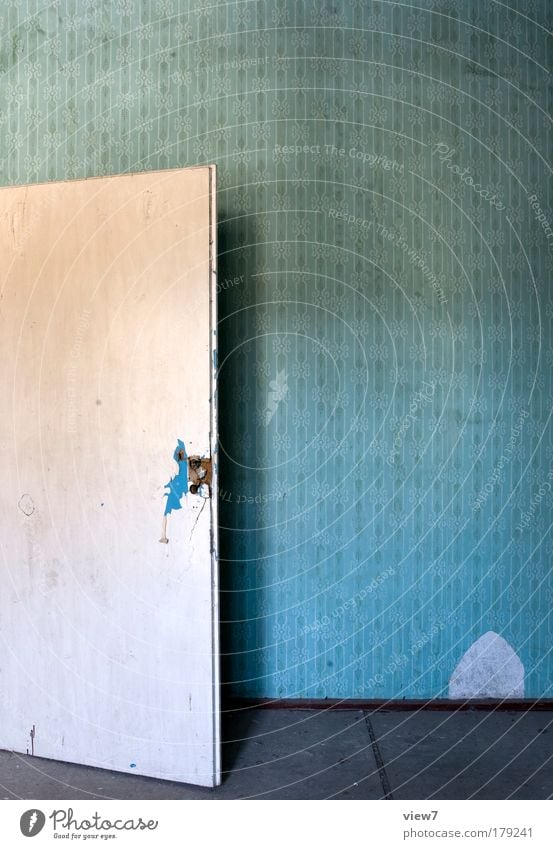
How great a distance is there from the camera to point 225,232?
2.56 meters

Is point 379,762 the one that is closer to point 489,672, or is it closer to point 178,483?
point 489,672

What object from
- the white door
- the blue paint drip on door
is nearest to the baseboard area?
the white door

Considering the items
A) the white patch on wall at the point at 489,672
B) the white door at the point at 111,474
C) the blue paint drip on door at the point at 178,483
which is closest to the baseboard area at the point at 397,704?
the white patch on wall at the point at 489,672

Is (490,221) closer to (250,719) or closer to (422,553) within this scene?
(422,553)

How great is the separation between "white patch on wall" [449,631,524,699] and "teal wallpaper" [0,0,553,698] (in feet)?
0.11

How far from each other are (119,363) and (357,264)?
0.95m

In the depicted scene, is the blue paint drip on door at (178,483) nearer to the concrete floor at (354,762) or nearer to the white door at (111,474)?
the white door at (111,474)

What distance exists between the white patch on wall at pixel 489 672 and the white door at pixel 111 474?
3.26 ft

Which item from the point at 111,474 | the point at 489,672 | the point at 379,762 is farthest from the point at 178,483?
the point at 489,672

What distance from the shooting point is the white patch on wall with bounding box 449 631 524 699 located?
8.38 ft

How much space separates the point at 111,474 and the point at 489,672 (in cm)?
154

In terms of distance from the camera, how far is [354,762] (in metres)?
Answer: 2.16

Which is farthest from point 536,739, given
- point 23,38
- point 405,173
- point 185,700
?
point 23,38

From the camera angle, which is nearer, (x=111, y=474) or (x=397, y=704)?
(x=111, y=474)
